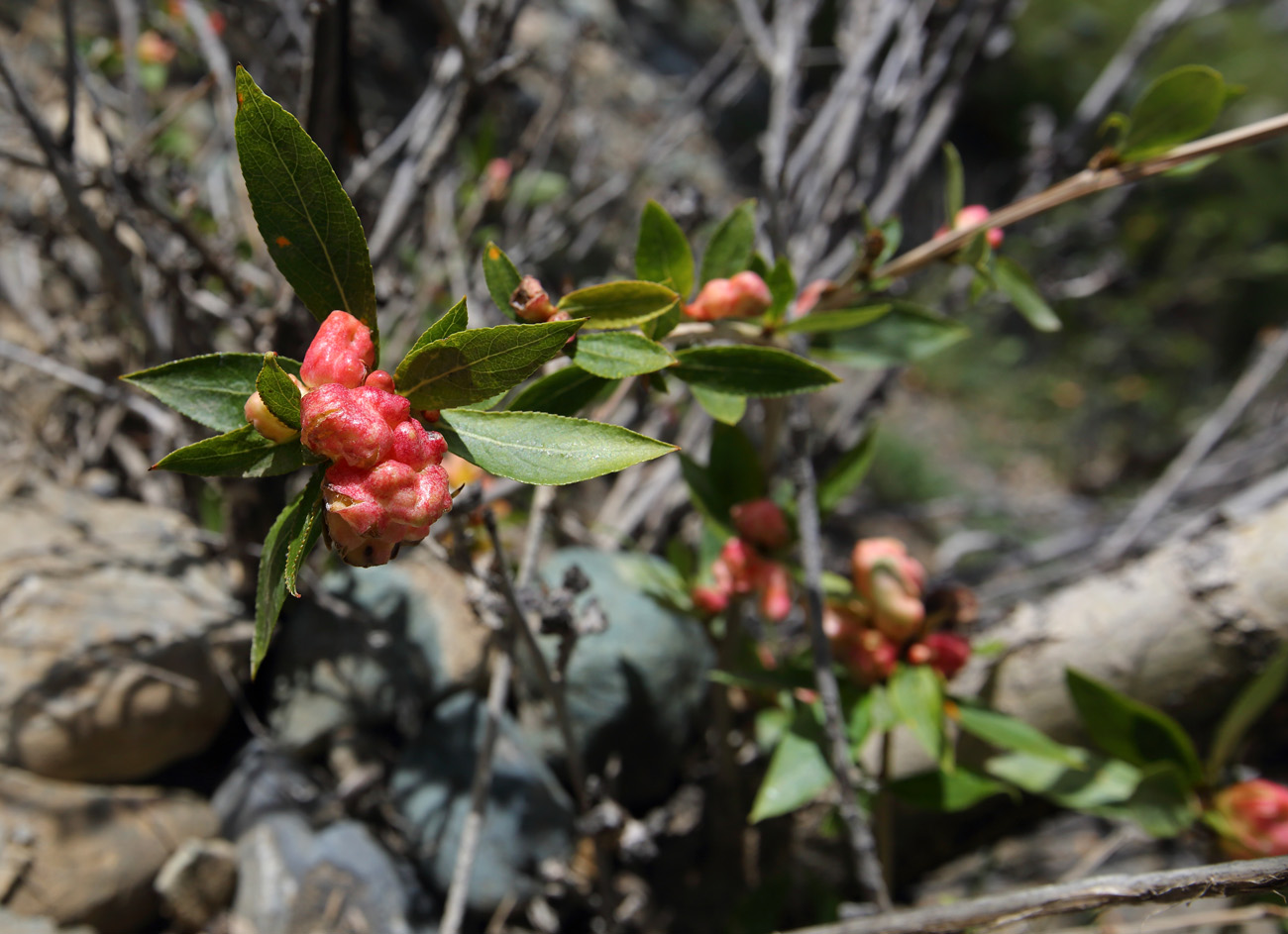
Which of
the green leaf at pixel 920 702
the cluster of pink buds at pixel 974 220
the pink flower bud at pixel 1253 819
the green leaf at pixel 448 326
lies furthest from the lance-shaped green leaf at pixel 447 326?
the pink flower bud at pixel 1253 819

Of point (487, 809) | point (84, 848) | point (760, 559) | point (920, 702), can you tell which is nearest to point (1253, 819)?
point (920, 702)

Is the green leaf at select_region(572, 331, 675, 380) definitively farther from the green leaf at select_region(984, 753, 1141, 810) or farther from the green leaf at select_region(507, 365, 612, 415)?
the green leaf at select_region(984, 753, 1141, 810)

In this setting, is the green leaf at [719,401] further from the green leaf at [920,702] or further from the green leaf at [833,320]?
the green leaf at [920,702]

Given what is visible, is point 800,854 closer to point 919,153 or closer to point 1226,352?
point 919,153

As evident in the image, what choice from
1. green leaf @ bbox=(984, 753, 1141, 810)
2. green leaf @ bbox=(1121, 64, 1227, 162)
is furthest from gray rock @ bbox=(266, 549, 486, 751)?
green leaf @ bbox=(1121, 64, 1227, 162)

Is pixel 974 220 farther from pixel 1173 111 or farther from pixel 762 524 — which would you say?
pixel 762 524

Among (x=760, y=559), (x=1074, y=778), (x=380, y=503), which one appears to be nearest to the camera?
(x=380, y=503)
